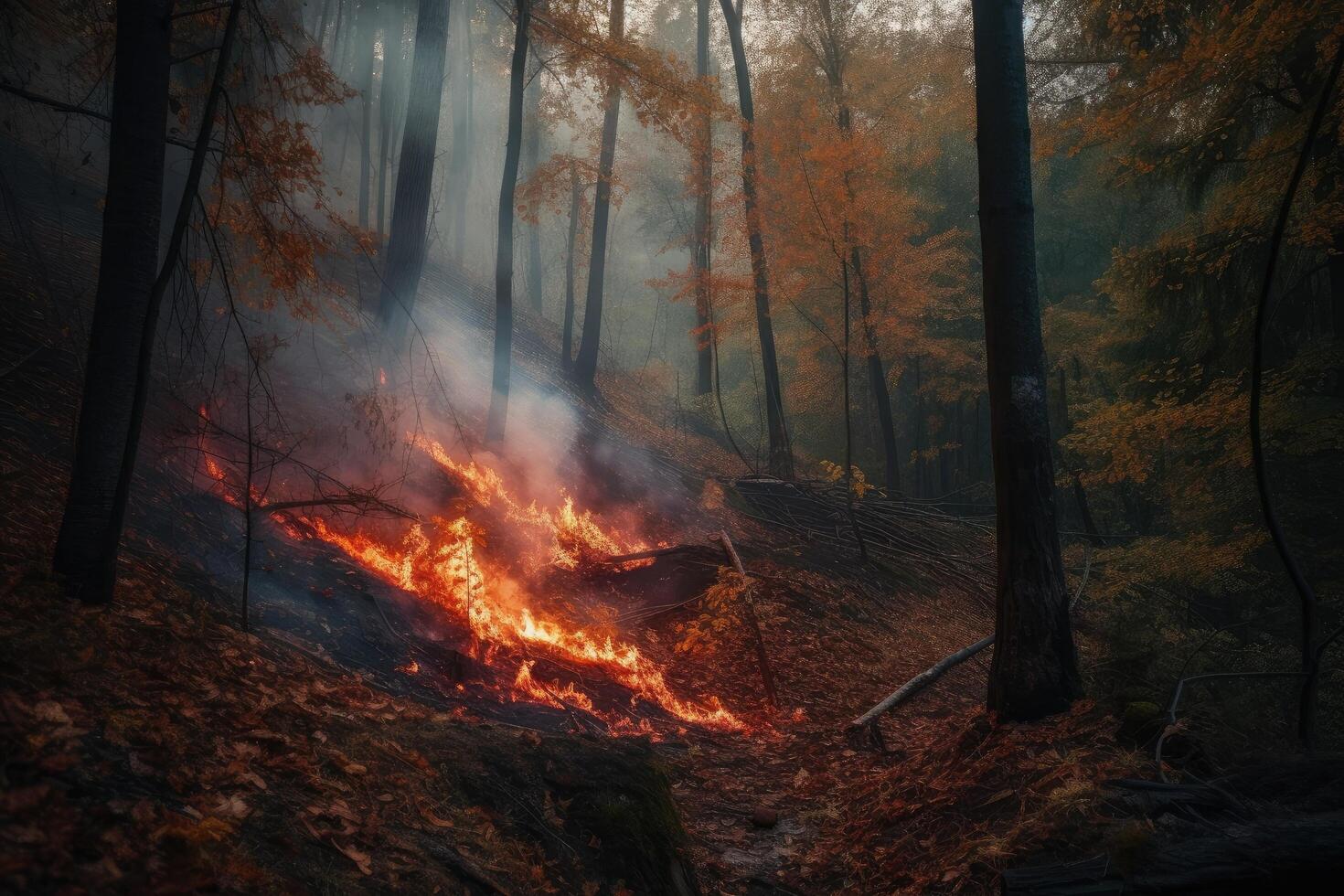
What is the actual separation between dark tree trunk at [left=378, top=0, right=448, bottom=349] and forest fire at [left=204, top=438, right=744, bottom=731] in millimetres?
4118

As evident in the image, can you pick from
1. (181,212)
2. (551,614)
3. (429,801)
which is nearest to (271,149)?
(181,212)

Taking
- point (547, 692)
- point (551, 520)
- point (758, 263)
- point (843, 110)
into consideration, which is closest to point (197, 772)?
point (547, 692)

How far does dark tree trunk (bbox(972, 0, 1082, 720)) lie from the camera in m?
5.18

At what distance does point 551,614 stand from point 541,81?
2640cm

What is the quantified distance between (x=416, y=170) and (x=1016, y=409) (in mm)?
10253

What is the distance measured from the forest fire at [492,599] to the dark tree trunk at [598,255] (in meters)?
9.33

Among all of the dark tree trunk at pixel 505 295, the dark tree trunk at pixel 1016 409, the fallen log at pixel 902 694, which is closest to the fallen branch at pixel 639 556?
the dark tree trunk at pixel 505 295

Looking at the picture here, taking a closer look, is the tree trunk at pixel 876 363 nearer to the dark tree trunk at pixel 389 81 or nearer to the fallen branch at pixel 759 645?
the fallen branch at pixel 759 645

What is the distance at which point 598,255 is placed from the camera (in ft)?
60.4

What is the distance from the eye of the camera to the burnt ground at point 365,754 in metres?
2.69

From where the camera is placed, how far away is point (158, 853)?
7.91 feet

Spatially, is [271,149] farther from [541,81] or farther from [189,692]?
[541,81]

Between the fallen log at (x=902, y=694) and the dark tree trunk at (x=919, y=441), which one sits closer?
the fallen log at (x=902, y=694)

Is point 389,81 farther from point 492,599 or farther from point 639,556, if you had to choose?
point 492,599
